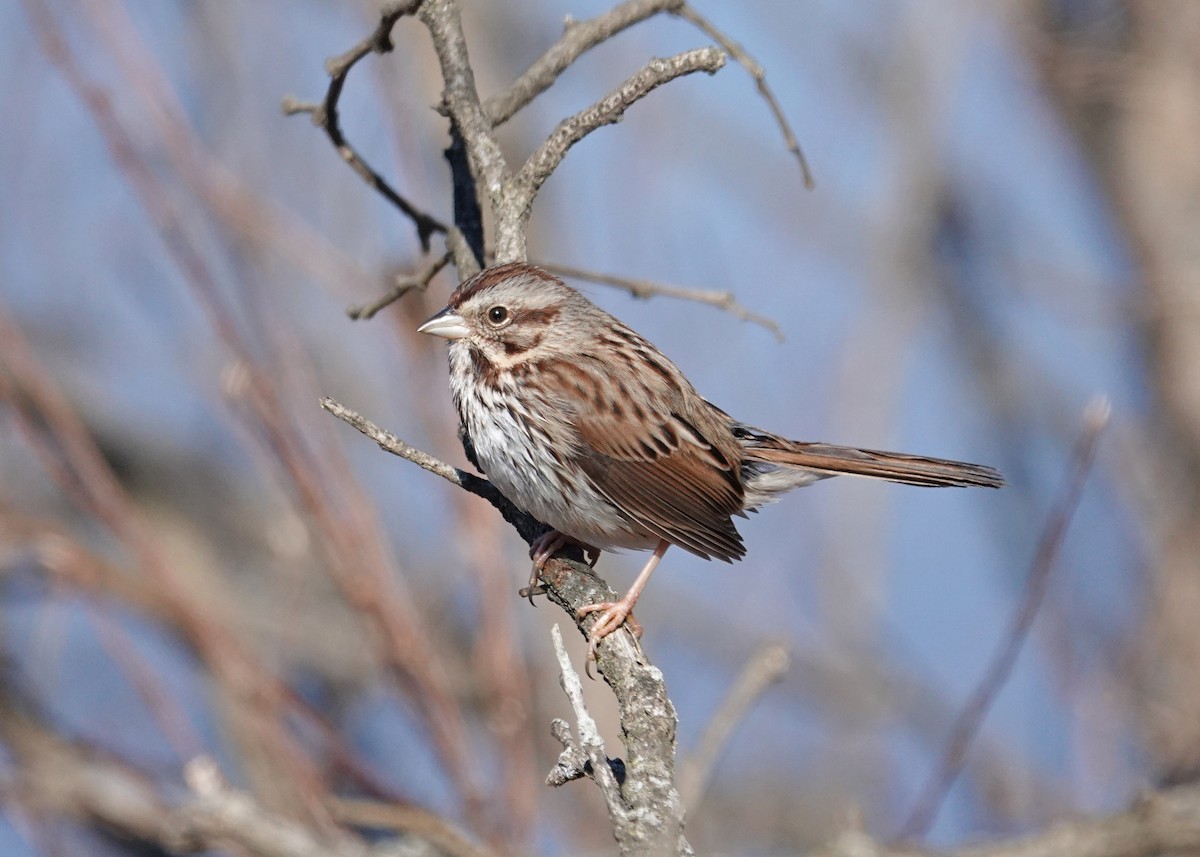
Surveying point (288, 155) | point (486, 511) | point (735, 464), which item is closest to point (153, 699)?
point (486, 511)

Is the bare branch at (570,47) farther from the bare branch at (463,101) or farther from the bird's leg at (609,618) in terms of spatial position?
the bird's leg at (609,618)

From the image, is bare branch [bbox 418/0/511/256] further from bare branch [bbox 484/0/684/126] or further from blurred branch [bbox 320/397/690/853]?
blurred branch [bbox 320/397/690/853]

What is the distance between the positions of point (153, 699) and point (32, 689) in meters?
2.36

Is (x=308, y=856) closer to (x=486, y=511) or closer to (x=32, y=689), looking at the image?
(x=486, y=511)

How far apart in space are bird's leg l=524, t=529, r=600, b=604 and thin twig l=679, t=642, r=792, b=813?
49cm

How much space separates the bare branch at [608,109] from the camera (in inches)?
110

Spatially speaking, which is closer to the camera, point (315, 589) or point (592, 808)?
point (592, 808)

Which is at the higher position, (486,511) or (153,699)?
(486,511)

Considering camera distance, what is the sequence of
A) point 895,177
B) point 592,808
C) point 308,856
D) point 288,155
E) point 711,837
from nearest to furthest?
point 308,856 < point 592,808 < point 288,155 < point 711,837 < point 895,177

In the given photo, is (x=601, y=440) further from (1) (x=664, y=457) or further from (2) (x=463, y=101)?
(2) (x=463, y=101)

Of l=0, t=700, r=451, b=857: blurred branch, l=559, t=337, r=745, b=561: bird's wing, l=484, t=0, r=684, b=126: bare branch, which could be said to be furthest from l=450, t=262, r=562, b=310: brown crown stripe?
l=0, t=700, r=451, b=857: blurred branch

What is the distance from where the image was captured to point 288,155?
19.5 ft

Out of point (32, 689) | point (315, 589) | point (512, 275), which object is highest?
point (315, 589)

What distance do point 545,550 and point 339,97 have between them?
3.97 feet
